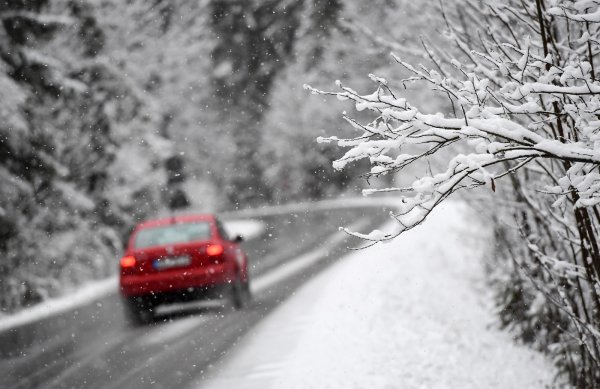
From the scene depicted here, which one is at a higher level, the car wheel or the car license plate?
the car license plate

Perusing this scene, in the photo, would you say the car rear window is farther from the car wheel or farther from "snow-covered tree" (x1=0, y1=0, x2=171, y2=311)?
"snow-covered tree" (x1=0, y1=0, x2=171, y2=311)

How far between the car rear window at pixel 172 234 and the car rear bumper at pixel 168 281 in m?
0.53

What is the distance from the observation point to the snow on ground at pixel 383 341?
773cm

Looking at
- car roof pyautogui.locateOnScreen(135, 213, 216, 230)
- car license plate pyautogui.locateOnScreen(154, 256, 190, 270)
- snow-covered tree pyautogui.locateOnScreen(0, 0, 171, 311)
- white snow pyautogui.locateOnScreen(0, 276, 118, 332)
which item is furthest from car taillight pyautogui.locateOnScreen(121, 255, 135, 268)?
snow-covered tree pyautogui.locateOnScreen(0, 0, 171, 311)

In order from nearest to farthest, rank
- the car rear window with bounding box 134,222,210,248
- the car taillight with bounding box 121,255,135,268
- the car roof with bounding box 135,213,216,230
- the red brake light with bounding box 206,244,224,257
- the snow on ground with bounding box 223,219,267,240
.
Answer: the car taillight with bounding box 121,255,135,268 < the red brake light with bounding box 206,244,224,257 < the car rear window with bounding box 134,222,210,248 < the car roof with bounding box 135,213,216,230 < the snow on ground with bounding box 223,219,267,240

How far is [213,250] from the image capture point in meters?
11.7

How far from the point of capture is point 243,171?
5822 centimetres

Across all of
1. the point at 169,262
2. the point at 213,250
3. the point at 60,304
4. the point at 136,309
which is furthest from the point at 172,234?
the point at 60,304

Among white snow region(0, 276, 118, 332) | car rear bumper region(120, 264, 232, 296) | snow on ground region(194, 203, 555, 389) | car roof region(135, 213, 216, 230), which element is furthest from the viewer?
white snow region(0, 276, 118, 332)

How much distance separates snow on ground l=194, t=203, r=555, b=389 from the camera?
7734 mm

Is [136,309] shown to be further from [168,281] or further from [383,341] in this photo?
[383,341]

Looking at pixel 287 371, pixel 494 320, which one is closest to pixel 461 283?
pixel 494 320

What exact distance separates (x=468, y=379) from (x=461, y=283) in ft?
24.6

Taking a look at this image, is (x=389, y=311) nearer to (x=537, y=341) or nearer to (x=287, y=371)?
(x=537, y=341)
